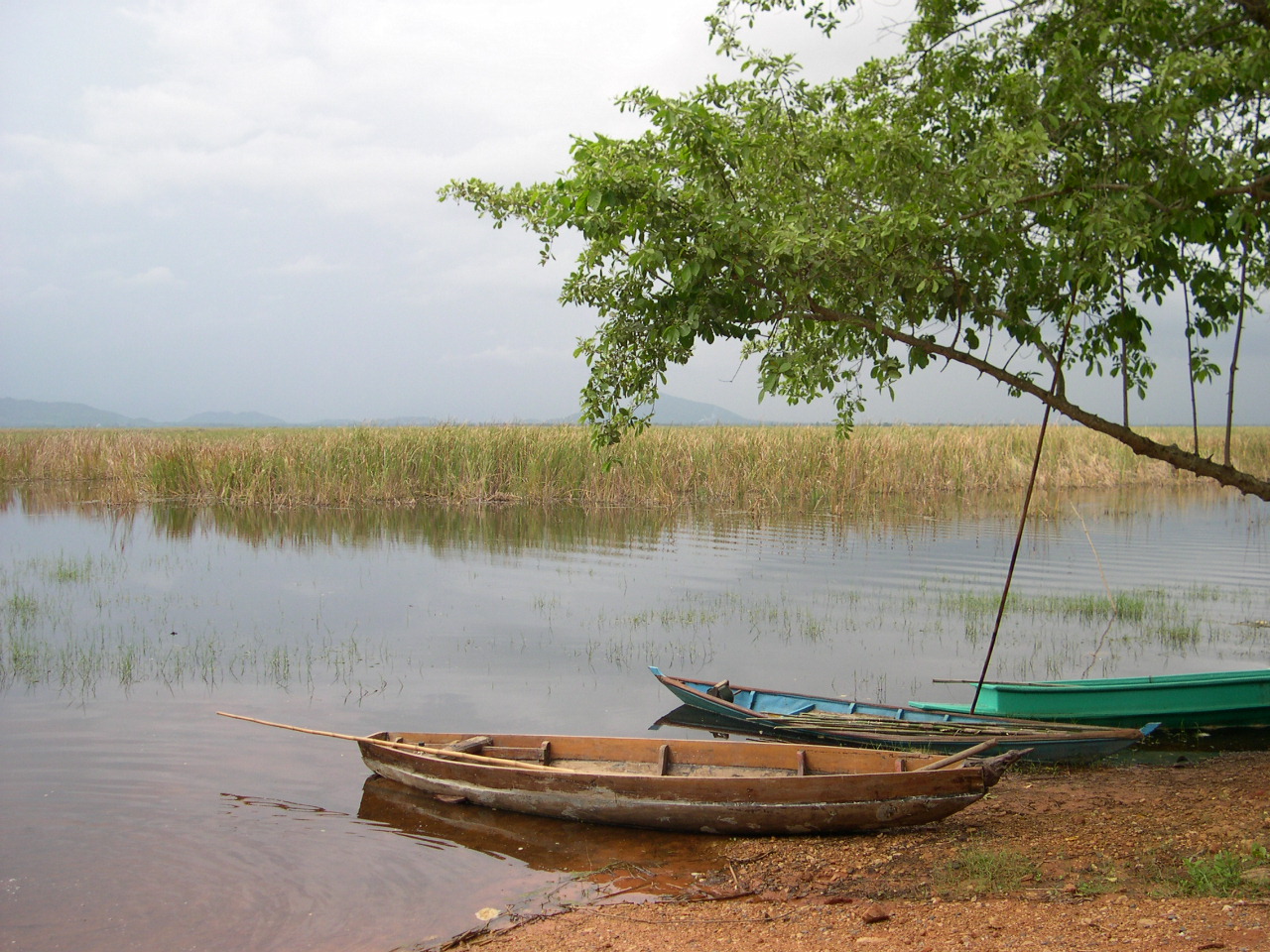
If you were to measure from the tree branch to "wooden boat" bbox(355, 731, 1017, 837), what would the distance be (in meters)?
2.13

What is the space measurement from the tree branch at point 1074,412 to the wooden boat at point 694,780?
83.9 inches

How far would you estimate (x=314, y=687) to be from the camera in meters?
9.94

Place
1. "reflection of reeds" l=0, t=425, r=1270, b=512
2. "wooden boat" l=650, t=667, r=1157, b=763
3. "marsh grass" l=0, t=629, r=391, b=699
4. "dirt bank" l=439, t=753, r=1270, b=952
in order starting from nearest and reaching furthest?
1. "dirt bank" l=439, t=753, r=1270, b=952
2. "wooden boat" l=650, t=667, r=1157, b=763
3. "marsh grass" l=0, t=629, r=391, b=699
4. "reflection of reeds" l=0, t=425, r=1270, b=512

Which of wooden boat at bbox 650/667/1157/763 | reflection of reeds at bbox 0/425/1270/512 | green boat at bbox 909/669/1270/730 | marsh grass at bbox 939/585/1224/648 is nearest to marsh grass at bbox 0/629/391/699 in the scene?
wooden boat at bbox 650/667/1157/763

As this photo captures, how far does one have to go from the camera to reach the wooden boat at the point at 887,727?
729 cm

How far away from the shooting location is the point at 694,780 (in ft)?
20.3

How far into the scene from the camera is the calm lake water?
5.99m

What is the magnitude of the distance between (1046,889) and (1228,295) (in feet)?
12.5

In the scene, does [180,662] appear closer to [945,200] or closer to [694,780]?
[694,780]

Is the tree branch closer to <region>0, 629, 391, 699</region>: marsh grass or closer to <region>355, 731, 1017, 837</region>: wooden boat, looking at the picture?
<region>355, 731, 1017, 837</region>: wooden boat

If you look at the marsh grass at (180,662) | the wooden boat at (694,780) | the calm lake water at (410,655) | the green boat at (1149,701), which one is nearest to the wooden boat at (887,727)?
the green boat at (1149,701)

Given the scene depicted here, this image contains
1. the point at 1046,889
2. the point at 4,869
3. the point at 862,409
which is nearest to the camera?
the point at 1046,889

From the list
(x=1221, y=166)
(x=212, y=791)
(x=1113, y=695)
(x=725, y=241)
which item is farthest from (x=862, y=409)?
(x=212, y=791)

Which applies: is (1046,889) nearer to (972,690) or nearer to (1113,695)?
(1113,695)
